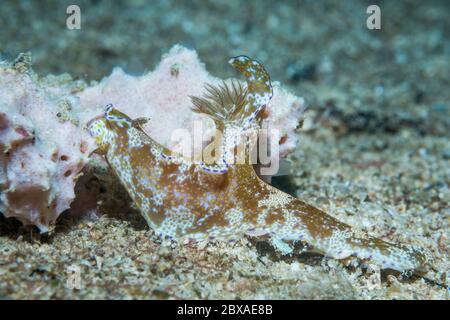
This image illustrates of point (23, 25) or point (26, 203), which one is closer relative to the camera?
point (26, 203)

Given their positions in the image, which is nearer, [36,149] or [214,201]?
[36,149]

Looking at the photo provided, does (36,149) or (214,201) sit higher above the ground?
(36,149)

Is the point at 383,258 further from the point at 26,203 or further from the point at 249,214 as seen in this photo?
the point at 26,203

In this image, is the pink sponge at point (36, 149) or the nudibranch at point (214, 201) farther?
the nudibranch at point (214, 201)

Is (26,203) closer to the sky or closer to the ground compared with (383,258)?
closer to the sky

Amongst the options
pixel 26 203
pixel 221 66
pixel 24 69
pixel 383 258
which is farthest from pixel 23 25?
pixel 383 258

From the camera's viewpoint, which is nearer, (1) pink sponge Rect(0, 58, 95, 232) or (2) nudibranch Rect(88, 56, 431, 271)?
(1) pink sponge Rect(0, 58, 95, 232)
